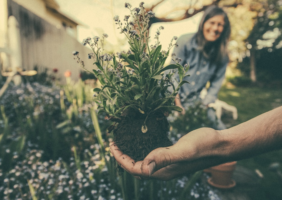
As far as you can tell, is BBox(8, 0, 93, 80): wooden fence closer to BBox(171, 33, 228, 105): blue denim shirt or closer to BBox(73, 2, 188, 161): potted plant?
BBox(171, 33, 228, 105): blue denim shirt

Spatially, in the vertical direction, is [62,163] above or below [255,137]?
below

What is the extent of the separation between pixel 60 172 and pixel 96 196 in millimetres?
536

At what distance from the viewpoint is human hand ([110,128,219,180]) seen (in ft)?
2.45

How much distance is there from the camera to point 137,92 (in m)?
0.91

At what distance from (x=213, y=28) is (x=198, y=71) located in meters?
0.52

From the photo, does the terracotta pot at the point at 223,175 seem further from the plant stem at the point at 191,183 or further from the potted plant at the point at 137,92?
the potted plant at the point at 137,92

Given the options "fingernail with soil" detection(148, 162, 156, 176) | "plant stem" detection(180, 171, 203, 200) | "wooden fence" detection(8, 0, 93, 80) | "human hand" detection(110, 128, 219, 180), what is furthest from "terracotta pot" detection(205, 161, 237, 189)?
"wooden fence" detection(8, 0, 93, 80)

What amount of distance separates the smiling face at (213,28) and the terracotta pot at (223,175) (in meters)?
1.42

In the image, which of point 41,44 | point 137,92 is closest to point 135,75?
point 137,92

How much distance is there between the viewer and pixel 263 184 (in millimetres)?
2262

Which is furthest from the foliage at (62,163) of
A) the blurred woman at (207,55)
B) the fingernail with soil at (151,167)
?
the blurred woman at (207,55)

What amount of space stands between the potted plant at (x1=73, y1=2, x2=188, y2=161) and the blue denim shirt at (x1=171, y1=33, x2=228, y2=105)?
140 cm

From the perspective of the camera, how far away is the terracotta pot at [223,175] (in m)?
1.90

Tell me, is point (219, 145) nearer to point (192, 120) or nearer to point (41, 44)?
point (192, 120)
